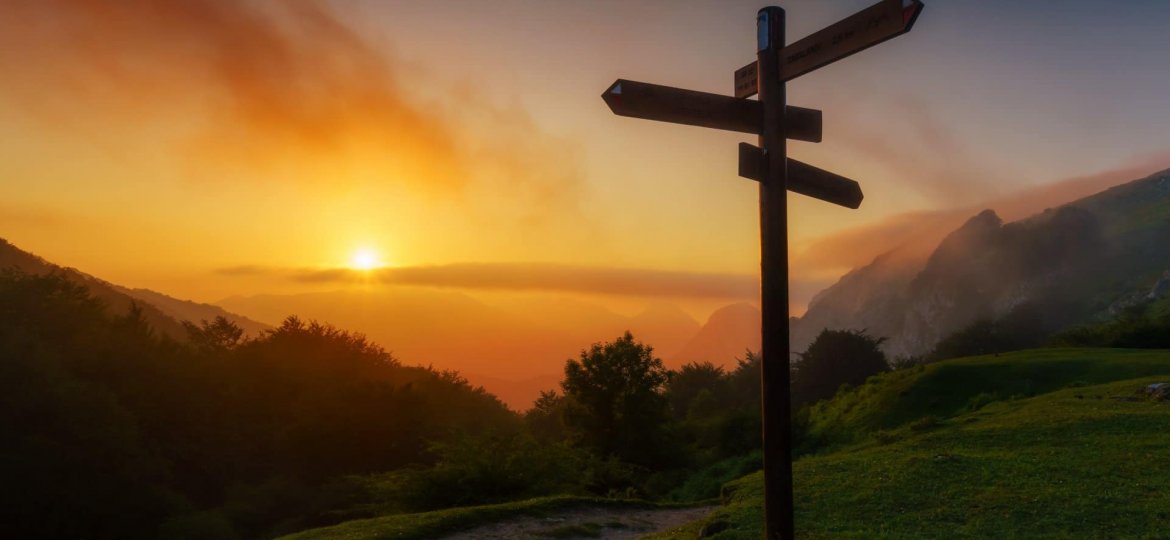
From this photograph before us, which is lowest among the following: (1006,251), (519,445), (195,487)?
(195,487)

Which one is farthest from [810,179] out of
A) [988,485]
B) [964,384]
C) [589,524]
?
[964,384]

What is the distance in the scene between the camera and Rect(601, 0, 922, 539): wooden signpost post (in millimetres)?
6211

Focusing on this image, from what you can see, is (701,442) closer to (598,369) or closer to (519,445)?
(598,369)

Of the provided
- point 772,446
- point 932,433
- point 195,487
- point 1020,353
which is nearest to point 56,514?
point 195,487

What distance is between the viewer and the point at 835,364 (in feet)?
196

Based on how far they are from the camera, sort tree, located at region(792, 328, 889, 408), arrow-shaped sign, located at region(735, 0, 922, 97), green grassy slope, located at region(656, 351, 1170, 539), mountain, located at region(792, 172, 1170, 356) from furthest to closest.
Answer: mountain, located at region(792, 172, 1170, 356), tree, located at region(792, 328, 889, 408), green grassy slope, located at region(656, 351, 1170, 539), arrow-shaped sign, located at region(735, 0, 922, 97)

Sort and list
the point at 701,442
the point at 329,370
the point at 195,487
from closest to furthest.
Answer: the point at 195,487, the point at 701,442, the point at 329,370

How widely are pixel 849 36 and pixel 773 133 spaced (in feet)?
3.50

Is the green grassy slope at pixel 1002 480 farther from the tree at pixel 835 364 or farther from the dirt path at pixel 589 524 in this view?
the tree at pixel 835 364

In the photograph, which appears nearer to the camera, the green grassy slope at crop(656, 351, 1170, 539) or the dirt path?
the green grassy slope at crop(656, 351, 1170, 539)

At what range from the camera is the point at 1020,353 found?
39062 millimetres

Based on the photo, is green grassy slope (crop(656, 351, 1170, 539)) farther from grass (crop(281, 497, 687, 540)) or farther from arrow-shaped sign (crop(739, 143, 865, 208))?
arrow-shaped sign (crop(739, 143, 865, 208))

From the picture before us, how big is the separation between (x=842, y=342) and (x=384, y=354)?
41229 millimetres

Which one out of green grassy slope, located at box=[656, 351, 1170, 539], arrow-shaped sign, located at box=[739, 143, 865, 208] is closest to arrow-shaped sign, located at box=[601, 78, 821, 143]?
arrow-shaped sign, located at box=[739, 143, 865, 208]
